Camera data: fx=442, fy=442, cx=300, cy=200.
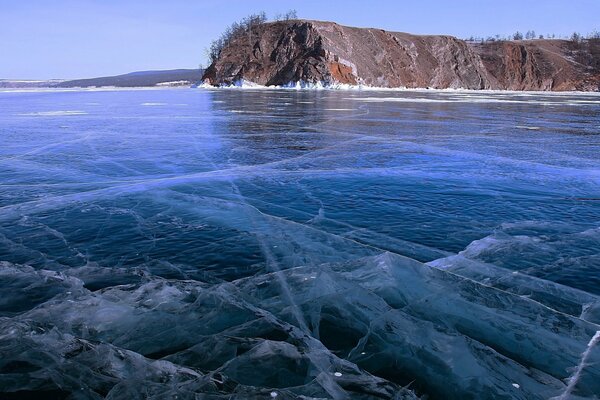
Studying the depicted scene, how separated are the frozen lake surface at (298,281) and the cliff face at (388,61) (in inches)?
3810

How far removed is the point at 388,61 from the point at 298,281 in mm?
122924

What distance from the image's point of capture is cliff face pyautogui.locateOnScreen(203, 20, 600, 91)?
353 feet

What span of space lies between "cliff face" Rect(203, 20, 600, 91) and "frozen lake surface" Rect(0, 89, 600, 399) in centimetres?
9677

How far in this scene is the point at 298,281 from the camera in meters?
4.98

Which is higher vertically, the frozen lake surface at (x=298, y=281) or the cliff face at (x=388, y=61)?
the cliff face at (x=388, y=61)

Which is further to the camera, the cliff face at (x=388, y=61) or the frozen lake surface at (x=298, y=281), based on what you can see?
the cliff face at (x=388, y=61)

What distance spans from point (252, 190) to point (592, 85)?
161802 millimetres

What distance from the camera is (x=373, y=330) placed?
13.1 feet

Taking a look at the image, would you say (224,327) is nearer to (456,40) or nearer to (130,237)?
(130,237)

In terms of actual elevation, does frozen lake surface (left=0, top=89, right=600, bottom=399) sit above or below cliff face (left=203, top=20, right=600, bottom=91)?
below

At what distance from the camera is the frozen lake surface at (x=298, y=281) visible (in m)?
3.35

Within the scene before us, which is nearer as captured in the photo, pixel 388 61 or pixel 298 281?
pixel 298 281

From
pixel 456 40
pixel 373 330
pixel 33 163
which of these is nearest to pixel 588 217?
pixel 373 330

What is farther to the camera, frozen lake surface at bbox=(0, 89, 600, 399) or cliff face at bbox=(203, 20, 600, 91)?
cliff face at bbox=(203, 20, 600, 91)
